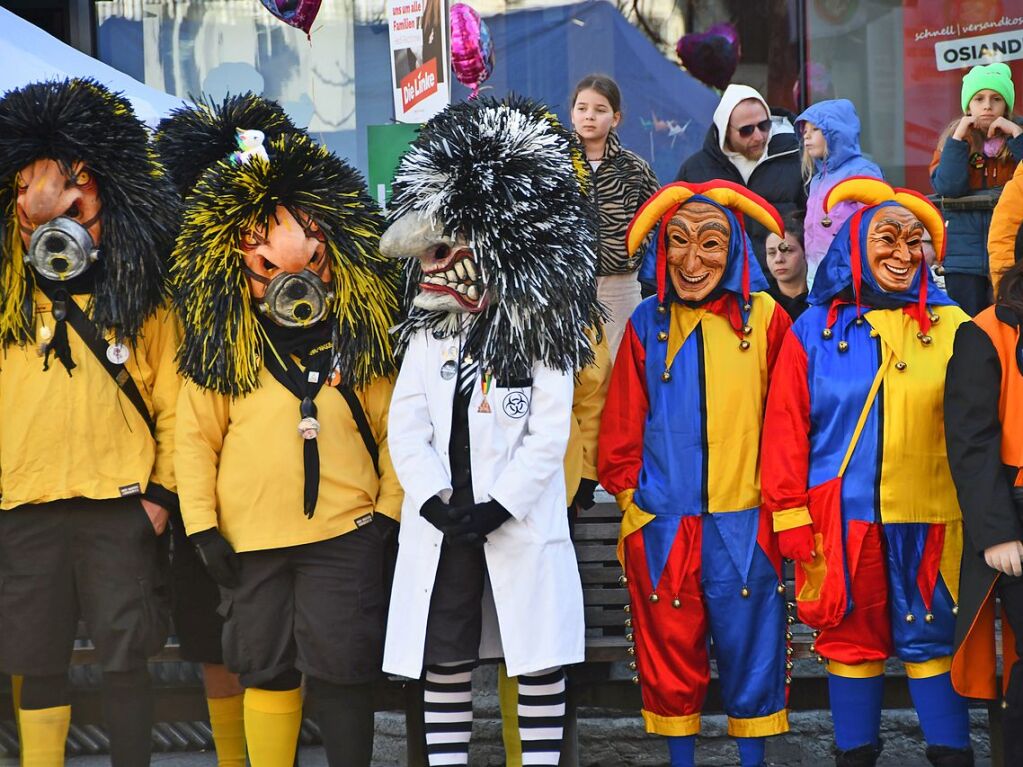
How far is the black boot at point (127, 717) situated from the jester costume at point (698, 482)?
59.0 inches

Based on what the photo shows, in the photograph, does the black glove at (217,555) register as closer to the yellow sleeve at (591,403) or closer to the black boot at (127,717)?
the black boot at (127,717)

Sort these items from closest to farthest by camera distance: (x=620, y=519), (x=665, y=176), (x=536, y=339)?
(x=536, y=339)
(x=620, y=519)
(x=665, y=176)

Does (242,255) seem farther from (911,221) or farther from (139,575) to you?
(911,221)

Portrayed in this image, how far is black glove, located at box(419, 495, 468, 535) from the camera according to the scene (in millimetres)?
4109

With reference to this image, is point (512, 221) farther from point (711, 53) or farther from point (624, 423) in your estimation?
point (711, 53)

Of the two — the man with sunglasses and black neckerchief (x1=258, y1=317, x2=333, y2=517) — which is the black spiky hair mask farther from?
the man with sunglasses

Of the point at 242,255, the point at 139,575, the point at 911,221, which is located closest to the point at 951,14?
the point at 911,221

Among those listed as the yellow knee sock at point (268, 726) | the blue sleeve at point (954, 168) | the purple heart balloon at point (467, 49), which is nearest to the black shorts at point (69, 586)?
the yellow knee sock at point (268, 726)

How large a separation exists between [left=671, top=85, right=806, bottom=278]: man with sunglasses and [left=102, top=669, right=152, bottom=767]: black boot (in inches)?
126

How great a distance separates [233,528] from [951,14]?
5.90 m

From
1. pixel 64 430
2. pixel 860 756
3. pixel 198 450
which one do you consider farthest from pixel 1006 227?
pixel 64 430

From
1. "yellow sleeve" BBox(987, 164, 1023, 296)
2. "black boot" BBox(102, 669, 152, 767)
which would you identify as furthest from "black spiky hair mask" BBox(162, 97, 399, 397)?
"yellow sleeve" BBox(987, 164, 1023, 296)

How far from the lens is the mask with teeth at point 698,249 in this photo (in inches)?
176

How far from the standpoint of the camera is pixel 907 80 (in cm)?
845
